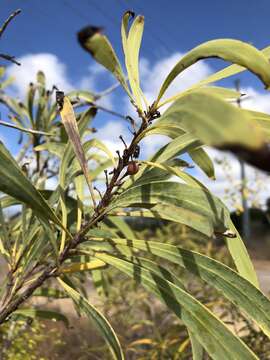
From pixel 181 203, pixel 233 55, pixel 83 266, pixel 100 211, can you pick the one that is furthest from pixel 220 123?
pixel 83 266

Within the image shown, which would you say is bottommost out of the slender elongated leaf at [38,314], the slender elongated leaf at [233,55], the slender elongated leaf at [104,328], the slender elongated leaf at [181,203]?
the slender elongated leaf at [38,314]

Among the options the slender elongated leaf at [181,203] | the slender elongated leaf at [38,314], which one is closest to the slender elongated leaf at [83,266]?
the slender elongated leaf at [181,203]

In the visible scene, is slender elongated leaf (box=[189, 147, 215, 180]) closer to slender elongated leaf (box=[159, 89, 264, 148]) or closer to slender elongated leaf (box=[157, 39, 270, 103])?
slender elongated leaf (box=[157, 39, 270, 103])

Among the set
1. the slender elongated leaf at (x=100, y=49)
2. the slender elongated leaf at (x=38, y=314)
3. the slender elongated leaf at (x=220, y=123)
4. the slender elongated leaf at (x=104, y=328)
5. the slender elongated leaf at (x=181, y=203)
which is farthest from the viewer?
the slender elongated leaf at (x=38, y=314)

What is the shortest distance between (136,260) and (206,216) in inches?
7.7

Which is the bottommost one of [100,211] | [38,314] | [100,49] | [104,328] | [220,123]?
[38,314]

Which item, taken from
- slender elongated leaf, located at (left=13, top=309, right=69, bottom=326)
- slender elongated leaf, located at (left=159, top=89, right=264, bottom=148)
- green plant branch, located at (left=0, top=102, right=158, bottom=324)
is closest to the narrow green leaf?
green plant branch, located at (left=0, top=102, right=158, bottom=324)

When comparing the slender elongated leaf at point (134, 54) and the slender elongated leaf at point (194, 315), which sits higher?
the slender elongated leaf at point (134, 54)

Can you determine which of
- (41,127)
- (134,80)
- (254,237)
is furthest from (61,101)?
(254,237)

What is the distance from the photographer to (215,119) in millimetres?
316

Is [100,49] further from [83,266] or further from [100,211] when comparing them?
[83,266]

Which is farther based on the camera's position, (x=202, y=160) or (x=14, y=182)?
(x=202, y=160)

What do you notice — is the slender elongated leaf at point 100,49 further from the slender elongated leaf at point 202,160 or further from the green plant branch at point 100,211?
the slender elongated leaf at point 202,160

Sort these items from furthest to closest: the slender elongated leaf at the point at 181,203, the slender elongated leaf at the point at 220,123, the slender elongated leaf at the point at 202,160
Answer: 1. the slender elongated leaf at the point at 202,160
2. the slender elongated leaf at the point at 181,203
3. the slender elongated leaf at the point at 220,123
